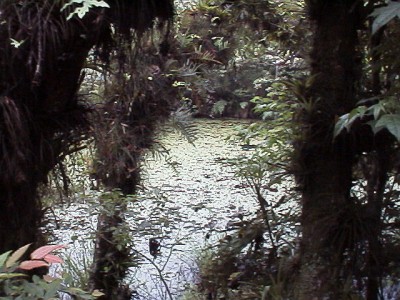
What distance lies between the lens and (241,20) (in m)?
2.90

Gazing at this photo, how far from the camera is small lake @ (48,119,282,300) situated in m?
3.14

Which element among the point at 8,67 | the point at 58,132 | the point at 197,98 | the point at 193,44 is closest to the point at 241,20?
the point at 193,44

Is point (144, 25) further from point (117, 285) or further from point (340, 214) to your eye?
point (117, 285)

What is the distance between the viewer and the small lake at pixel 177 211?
124 inches

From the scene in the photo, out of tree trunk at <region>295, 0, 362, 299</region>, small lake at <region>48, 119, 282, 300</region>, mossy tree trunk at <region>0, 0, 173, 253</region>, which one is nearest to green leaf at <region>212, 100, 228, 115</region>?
small lake at <region>48, 119, 282, 300</region>

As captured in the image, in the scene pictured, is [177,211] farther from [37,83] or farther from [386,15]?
[386,15]

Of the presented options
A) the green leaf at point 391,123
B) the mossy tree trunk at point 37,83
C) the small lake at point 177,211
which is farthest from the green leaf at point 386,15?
the small lake at point 177,211

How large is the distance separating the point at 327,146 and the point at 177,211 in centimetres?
134

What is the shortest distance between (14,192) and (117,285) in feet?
6.35

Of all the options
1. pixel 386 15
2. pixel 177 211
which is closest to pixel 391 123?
pixel 386 15

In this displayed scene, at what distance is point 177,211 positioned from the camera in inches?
125

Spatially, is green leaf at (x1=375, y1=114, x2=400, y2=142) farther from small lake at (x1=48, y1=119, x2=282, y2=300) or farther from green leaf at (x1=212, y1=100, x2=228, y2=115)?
green leaf at (x1=212, y1=100, x2=228, y2=115)

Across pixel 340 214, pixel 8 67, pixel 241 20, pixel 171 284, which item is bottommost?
pixel 171 284

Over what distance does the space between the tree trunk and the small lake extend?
0.68 meters
